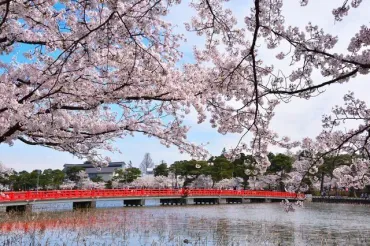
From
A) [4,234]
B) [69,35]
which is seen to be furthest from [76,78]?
[4,234]

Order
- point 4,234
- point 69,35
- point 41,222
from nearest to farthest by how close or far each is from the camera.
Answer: point 69,35 < point 4,234 < point 41,222

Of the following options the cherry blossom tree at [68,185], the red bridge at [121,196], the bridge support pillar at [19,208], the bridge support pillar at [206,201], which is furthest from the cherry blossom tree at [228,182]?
the bridge support pillar at [19,208]

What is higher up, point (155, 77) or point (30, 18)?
point (30, 18)

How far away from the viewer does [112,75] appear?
23.9ft

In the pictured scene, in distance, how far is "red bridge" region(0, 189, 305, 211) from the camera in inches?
979

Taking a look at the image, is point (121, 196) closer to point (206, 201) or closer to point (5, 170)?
point (206, 201)

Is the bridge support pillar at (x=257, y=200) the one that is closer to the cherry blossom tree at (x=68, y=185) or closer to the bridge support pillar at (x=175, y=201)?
the bridge support pillar at (x=175, y=201)

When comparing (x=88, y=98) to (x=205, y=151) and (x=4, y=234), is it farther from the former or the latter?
(x=4, y=234)

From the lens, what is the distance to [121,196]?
34.4m

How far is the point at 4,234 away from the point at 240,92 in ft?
35.1

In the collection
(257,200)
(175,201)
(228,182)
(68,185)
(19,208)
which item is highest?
(228,182)

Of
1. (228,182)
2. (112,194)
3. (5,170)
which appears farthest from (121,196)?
(228,182)

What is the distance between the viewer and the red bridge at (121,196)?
2488 cm

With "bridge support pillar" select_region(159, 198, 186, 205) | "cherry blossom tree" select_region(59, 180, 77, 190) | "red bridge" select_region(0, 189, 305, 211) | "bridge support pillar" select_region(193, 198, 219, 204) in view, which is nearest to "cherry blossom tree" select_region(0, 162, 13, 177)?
"red bridge" select_region(0, 189, 305, 211)
